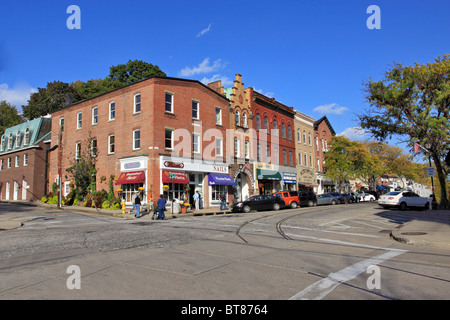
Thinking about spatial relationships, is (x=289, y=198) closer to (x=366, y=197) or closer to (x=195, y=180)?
(x=195, y=180)

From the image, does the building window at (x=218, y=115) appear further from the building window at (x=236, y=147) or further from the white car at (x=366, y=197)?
the white car at (x=366, y=197)

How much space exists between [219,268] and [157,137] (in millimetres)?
21235

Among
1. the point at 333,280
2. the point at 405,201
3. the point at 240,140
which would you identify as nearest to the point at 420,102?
the point at 405,201

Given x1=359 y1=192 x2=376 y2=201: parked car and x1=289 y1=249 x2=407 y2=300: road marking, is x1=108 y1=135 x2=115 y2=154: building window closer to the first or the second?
x1=289 y1=249 x2=407 y2=300: road marking

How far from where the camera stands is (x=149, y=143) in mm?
26969


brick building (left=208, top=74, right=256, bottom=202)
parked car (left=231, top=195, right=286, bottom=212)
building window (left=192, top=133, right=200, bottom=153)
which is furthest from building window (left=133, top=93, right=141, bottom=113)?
parked car (left=231, top=195, right=286, bottom=212)

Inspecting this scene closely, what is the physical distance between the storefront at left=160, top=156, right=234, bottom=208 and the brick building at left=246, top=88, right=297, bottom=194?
6661 mm

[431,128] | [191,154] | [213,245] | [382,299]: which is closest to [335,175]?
[431,128]

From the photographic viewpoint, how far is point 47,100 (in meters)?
52.7

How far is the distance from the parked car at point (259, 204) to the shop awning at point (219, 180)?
14.1 feet

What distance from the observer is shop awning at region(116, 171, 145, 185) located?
2659 centimetres

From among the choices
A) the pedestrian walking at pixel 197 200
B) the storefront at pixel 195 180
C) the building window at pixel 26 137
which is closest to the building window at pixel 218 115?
the storefront at pixel 195 180

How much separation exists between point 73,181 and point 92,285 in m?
30.8

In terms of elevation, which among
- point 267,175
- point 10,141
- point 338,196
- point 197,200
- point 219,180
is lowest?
point 338,196
